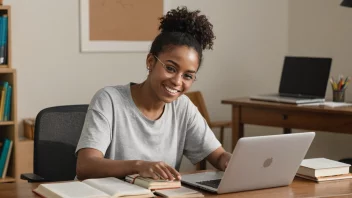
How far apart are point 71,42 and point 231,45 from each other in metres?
1.30

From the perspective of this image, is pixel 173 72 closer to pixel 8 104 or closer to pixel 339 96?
pixel 8 104

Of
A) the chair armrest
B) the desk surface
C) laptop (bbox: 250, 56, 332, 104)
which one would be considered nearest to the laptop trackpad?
the chair armrest

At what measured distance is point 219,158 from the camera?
2473 mm

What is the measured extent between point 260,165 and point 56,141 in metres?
0.95

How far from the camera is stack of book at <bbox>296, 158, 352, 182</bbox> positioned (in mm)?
2273

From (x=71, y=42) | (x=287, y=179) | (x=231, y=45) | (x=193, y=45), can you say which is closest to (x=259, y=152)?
(x=287, y=179)

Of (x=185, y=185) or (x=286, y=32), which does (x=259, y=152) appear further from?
(x=286, y=32)

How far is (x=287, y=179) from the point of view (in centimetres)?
218

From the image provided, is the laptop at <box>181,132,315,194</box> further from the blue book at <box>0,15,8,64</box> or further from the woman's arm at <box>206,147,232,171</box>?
the blue book at <box>0,15,8,64</box>

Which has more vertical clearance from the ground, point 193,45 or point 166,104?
point 193,45

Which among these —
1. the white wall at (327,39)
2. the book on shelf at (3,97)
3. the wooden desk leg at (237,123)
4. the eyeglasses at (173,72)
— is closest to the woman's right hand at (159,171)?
the eyeglasses at (173,72)

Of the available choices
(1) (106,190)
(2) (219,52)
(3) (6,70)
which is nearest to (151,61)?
(1) (106,190)

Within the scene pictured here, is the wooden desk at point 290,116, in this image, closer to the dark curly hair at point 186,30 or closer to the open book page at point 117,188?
the dark curly hair at point 186,30

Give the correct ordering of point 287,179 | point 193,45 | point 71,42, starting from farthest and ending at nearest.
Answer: point 71,42, point 193,45, point 287,179
